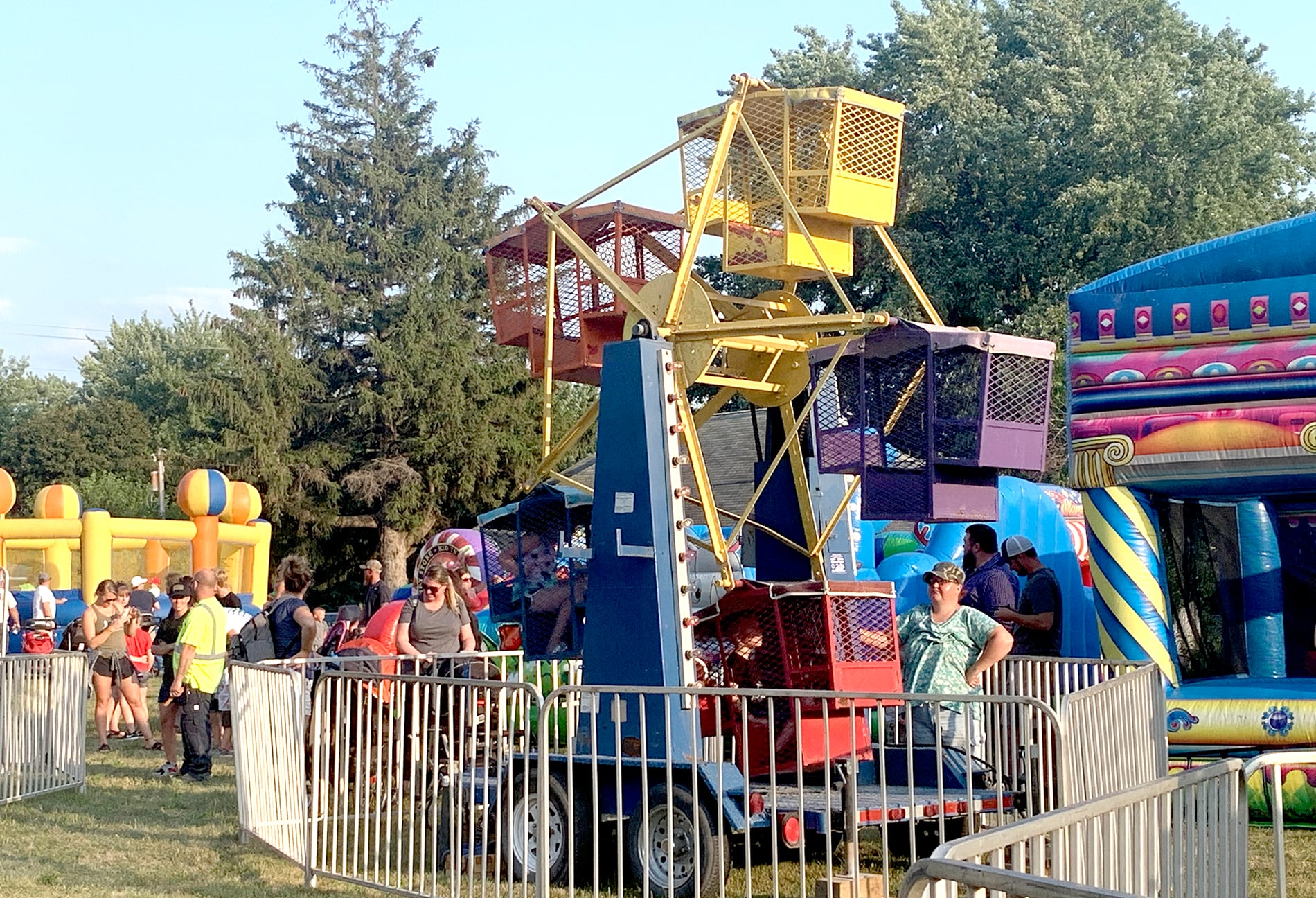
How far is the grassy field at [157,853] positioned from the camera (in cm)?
804

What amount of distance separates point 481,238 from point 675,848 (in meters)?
46.2

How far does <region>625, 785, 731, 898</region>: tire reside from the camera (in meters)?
7.18

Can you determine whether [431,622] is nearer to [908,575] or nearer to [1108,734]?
[1108,734]

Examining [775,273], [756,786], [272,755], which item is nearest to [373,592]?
[272,755]

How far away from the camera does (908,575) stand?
57.1 ft

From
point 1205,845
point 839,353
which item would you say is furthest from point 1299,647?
point 1205,845

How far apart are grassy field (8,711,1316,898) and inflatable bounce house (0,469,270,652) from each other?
19.8 m

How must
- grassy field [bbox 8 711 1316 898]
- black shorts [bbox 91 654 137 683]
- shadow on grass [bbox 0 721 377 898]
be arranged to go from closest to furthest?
grassy field [bbox 8 711 1316 898] < shadow on grass [bbox 0 721 377 898] < black shorts [bbox 91 654 137 683]

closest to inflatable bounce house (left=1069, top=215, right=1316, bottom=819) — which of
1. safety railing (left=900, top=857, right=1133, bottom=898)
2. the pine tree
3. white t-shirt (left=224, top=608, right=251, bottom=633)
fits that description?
safety railing (left=900, top=857, right=1133, bottom=898)

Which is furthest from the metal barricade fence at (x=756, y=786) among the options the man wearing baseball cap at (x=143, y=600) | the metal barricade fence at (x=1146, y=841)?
the man wearing baseball cap at (x=143, y=600)

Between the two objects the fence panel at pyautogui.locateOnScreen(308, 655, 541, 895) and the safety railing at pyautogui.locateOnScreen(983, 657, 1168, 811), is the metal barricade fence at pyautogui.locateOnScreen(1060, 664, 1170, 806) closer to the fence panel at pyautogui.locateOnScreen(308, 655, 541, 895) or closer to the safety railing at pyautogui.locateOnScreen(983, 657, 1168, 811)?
the safety railing at pyautogui.locateOnScreen(983, 657, 1168, 811)

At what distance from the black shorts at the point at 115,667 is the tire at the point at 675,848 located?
8.87 metres

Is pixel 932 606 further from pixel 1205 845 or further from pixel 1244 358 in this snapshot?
pixel 1205 845

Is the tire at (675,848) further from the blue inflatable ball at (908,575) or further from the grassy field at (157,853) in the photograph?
the blue inflatable ball at (908,575)
